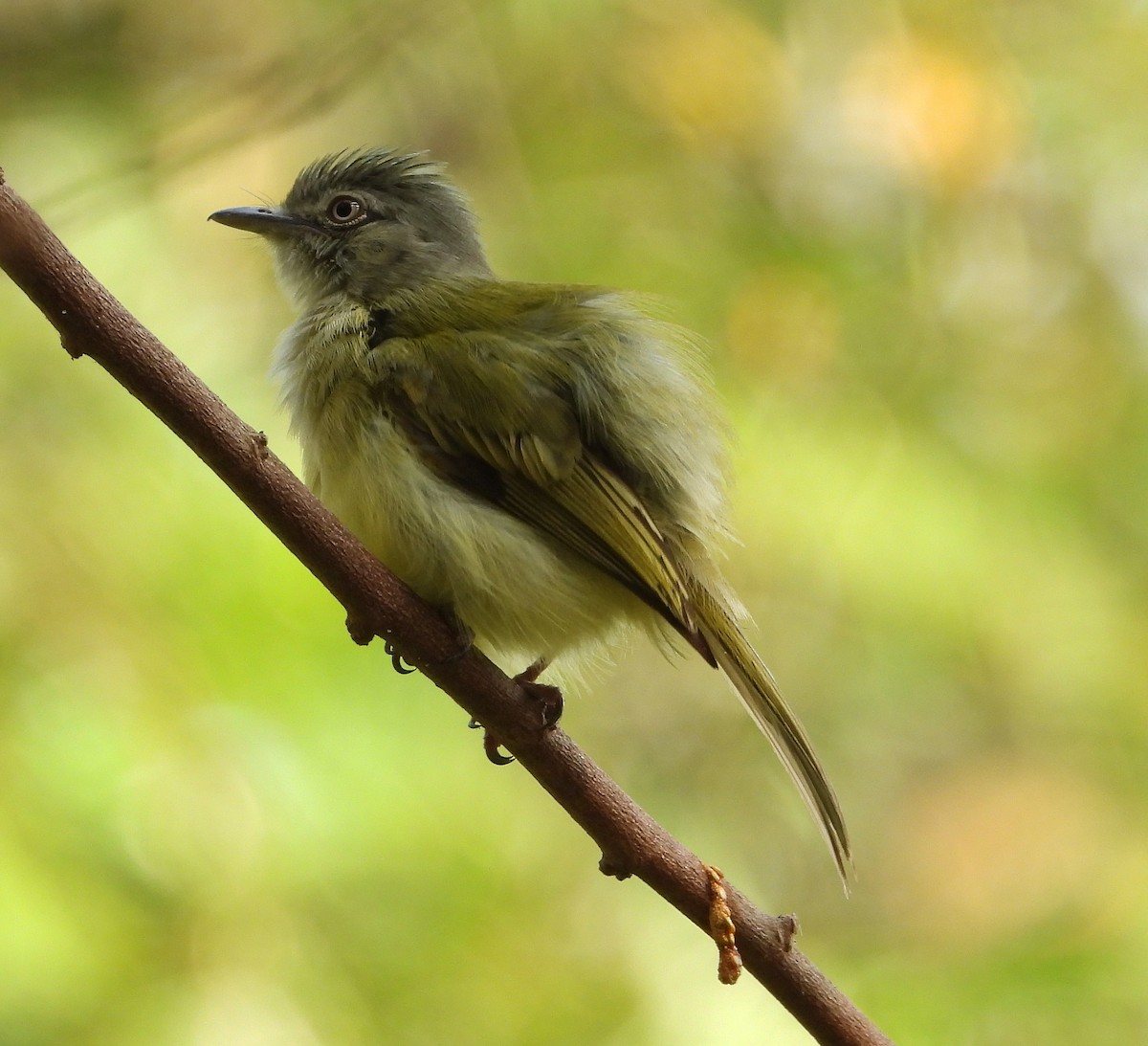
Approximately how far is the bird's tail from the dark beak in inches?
59.0

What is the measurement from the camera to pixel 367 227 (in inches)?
143

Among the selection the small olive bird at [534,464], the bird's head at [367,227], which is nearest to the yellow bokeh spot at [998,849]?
the small olive bird at [534,464]

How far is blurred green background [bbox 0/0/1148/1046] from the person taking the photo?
322cm

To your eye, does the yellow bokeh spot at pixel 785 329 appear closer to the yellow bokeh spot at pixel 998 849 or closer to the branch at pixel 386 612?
the yellow bokeh spot at pixel 998 849

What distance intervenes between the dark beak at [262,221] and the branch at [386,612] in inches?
59.0

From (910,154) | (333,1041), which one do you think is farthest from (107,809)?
(910,154)

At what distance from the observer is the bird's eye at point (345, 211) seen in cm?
366

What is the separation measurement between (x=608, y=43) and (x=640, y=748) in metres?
2.33

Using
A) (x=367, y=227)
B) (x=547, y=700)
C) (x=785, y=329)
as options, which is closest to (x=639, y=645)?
(x=785, y=329)

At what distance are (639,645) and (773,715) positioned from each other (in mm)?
2097

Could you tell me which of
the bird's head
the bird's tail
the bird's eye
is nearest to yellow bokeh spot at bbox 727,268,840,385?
the bird's head

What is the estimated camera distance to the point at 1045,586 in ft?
14.0

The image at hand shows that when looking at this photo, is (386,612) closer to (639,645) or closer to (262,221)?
(262,221)

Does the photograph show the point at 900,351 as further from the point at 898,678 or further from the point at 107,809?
the point at 107,809
